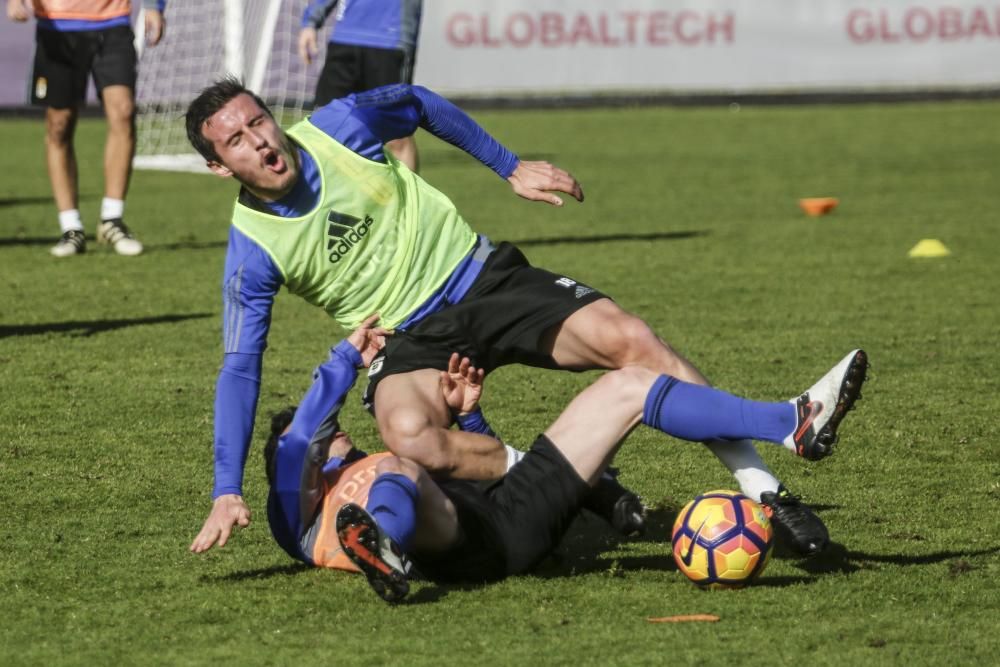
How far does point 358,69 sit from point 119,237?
190 cm

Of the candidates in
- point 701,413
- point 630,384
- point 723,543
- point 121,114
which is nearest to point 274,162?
point 630,384

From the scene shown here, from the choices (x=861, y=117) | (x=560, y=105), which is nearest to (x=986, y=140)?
(x=861, y=117)

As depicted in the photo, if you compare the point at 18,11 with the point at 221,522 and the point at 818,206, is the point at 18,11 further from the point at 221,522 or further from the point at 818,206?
the point at 221,522

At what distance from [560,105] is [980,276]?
Result: 15.5m

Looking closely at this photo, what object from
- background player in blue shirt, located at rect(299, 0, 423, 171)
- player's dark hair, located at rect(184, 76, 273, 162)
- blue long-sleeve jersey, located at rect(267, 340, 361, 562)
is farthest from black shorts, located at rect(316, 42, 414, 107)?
blue long-sleeve jersey, located at rect(267, 340, 361, 562)

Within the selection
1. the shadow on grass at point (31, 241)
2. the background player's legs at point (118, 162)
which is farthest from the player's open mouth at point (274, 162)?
the shadow on grass at point (31, 241)

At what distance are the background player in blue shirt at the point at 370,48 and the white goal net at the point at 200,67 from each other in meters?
6.33

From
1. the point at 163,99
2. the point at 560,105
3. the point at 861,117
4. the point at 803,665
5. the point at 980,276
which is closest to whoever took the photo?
the point at 803,665

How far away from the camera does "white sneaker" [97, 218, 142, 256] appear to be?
10.8 meters

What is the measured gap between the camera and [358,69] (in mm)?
10898

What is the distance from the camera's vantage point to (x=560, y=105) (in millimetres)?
24828

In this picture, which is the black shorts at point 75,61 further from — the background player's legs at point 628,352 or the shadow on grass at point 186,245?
the background player's legs at point 628,352

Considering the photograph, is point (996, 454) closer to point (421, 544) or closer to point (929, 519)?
point (929, 519)

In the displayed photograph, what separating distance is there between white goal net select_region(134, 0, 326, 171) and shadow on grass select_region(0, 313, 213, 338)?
8782 mm
